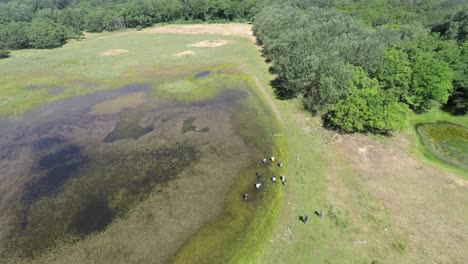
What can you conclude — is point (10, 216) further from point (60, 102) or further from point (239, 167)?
point (60, 102)

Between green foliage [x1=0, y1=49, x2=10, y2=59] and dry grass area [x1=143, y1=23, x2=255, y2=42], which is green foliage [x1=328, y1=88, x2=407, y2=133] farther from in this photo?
green foliage [x1=0, y1=49, x2=10, y2=59]

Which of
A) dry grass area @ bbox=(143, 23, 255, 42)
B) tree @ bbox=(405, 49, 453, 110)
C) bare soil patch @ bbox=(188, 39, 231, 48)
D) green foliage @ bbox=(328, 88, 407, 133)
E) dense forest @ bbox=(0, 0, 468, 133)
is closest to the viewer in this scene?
green foliage @ bbox=(328, 88, 407, 133)

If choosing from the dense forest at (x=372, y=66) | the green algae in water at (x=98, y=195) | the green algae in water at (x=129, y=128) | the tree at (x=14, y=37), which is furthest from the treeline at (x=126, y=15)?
the green algae in water at (x=98, y=195)

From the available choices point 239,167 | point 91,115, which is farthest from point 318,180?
point 91,115

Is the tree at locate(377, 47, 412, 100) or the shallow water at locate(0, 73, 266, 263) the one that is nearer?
the shallow water at locate(0, 73, 266, 263)

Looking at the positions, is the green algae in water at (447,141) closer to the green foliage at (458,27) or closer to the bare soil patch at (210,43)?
the green foliage at (458,27)

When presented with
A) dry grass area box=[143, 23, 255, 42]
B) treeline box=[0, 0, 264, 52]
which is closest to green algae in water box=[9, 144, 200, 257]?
dry grass area box=[143, 23, 255, 42]
